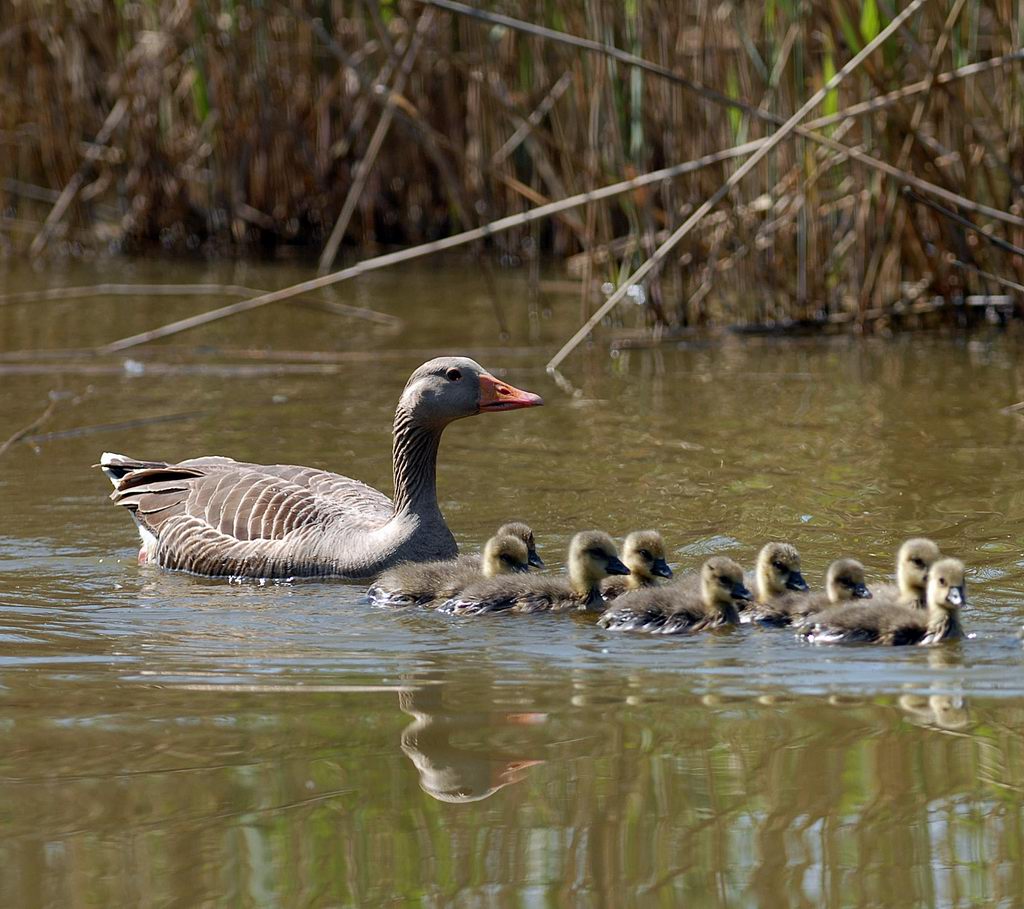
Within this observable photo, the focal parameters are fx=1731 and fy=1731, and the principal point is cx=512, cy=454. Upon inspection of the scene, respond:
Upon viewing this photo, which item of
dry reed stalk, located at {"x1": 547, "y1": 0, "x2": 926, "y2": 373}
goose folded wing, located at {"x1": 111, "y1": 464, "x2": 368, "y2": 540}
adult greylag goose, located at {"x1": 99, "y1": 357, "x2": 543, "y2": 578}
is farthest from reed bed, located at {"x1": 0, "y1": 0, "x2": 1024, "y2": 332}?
goose folded wing, located at {"x1": 111, "y1": 464, "x2": 368, "y2": 540}

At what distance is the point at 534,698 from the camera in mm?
5281

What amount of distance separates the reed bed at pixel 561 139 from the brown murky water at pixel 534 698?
157cm

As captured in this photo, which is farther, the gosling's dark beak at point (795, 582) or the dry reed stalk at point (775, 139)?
the dry reed stalk at point (775, 139)

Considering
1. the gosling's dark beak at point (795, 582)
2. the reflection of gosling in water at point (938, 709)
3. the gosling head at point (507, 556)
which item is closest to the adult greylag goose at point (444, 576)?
the gosling head at point (507, 556)

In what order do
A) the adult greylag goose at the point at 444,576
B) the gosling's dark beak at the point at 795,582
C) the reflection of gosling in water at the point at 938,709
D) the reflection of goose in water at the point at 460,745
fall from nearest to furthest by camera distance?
the reflection of goose in water at the point at 460,745 < the reflection of gosling in water at the point at 938,709 < the gosling's dark beak at the point at 795,582 < the adult greylag goose at the point at 444,576

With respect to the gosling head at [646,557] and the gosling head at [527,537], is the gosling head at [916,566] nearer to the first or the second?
the gosling head at [646,557]

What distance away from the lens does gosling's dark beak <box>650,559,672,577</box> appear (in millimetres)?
6562

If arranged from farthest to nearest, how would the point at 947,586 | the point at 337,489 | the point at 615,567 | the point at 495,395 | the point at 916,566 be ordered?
the point at 337,489 → the point at 495,395 → the point at 615,567 → the point at 916,566 → the point at 947,586

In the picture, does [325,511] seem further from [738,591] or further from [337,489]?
[738,591]

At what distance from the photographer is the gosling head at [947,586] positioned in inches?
221

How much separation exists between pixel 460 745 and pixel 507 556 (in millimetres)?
1933

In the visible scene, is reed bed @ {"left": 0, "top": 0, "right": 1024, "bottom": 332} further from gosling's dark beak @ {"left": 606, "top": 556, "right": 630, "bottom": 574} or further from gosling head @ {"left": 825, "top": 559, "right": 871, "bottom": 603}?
gosling head @ {"left": 825, "top": 559, "right": 871, "bottom": 603}

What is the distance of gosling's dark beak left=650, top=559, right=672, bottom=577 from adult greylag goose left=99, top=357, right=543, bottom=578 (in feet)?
2.97

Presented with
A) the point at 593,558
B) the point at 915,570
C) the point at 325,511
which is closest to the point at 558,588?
the point at 593,558
